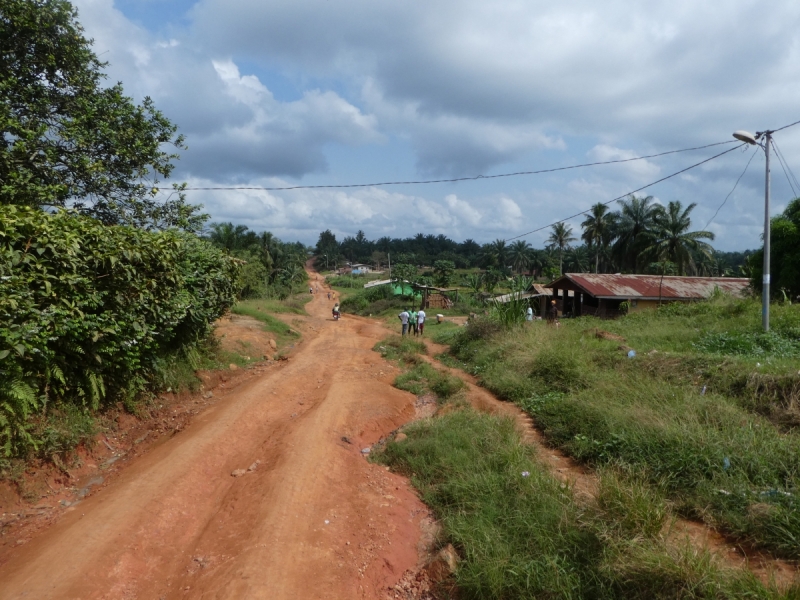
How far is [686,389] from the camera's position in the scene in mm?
7809

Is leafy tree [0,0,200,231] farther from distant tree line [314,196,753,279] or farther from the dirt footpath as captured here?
distant tree line [314,196,753,279]

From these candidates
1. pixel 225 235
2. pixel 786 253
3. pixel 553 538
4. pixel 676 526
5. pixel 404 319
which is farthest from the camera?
pixel 225 235

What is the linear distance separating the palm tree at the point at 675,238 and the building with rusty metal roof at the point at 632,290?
11316mm

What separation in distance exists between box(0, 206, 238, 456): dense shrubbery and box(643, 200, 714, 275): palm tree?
41.2m

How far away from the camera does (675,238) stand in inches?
1598

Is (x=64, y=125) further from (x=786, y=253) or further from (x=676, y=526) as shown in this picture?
(x=786, y=253)

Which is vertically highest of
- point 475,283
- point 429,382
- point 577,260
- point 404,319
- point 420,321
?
point 577,260

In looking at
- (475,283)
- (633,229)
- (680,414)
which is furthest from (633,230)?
(680,414)

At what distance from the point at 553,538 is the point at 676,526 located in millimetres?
1133

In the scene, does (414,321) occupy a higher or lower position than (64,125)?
lower

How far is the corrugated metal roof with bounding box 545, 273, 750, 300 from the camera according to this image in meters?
25.4

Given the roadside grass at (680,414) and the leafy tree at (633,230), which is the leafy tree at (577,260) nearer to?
the leafy tree at (633,230)

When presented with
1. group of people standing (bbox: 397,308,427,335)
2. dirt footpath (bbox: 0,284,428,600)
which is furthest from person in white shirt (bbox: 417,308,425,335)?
dirt footpath (bbox: 0,284,428,600)

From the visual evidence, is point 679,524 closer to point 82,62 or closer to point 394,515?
point 394,515
